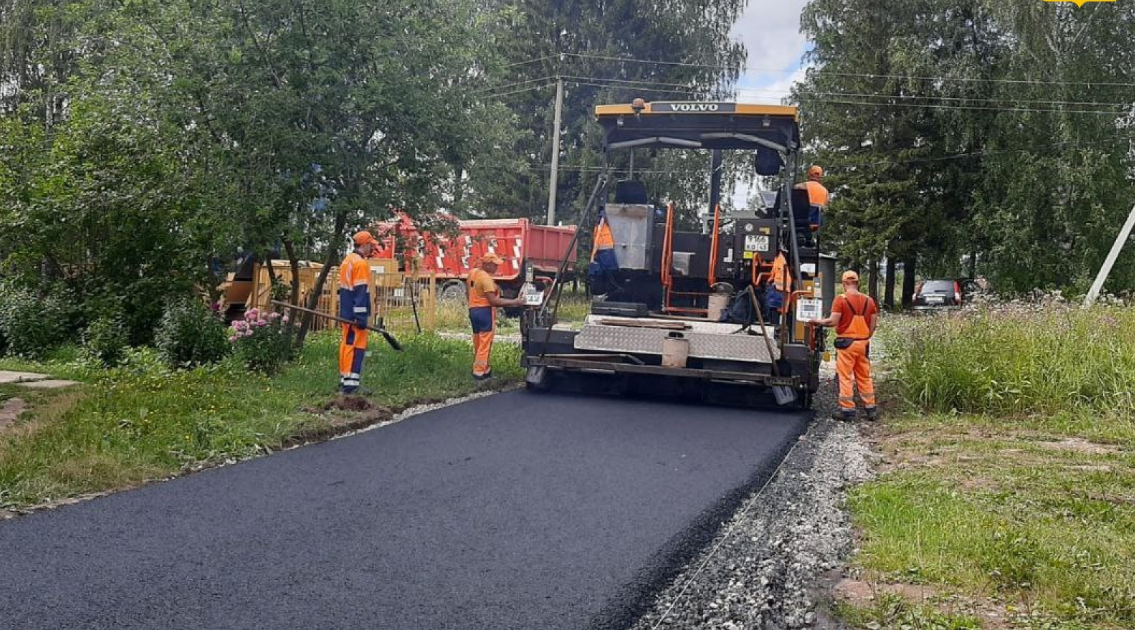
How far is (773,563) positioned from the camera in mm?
4621

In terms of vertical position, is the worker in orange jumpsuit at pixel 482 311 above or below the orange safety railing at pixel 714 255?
below

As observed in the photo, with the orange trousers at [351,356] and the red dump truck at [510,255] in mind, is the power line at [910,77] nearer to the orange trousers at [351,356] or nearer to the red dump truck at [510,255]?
the red dump truck at [510,255]

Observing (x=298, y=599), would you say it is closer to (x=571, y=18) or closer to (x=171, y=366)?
(x=171, y=366)

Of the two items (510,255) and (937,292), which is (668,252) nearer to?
(510,255)

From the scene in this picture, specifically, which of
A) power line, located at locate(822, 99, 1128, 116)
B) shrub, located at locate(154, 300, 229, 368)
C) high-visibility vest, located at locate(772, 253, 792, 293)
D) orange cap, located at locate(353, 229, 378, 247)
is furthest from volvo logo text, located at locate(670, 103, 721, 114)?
power line, located at locate(822, 99, 1128, 116)

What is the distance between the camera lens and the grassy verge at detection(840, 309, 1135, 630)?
394 cm

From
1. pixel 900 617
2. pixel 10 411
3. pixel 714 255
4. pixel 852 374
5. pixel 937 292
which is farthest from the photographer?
pixel 937 292

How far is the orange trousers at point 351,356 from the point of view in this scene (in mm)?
8797

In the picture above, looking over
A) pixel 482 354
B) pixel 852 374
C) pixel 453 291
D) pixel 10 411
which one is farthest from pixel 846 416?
pixel 453 291

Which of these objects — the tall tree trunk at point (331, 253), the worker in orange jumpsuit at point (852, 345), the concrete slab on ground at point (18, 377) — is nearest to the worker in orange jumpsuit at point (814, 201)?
the worker in orange jumpsuit at point (852, 345)

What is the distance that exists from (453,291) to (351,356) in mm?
15377

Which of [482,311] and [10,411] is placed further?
[482,311]

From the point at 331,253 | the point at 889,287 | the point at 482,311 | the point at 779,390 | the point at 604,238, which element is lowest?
the point at 779,390

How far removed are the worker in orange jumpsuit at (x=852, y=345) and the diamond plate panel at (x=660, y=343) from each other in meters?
0.64
